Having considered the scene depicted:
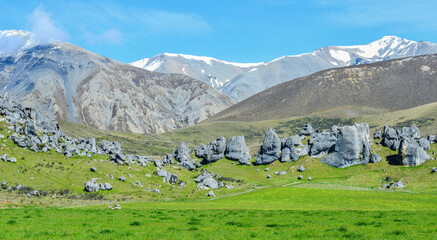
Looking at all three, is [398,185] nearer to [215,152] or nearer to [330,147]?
[330,147]

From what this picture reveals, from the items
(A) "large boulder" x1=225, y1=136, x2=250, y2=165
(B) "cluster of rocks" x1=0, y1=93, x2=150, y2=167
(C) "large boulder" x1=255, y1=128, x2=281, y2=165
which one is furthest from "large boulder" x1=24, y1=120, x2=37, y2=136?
(C) "large boulder" x1=255, y1=128, x2=281, y2=165

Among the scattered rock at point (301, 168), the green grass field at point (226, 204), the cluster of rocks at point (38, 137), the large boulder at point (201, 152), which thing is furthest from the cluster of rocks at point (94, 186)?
the large boulder at point (201, 152)

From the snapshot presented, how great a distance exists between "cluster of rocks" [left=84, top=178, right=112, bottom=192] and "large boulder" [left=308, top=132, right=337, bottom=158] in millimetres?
73066

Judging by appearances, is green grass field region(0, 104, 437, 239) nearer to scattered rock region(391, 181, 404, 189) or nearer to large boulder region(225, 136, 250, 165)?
scattered rock region(391, 181, 404, 189)

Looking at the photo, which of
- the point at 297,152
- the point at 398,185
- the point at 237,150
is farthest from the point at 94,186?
the point at 237,150

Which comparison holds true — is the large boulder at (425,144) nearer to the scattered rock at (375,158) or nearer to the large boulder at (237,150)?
the scattered rock at (375,158)

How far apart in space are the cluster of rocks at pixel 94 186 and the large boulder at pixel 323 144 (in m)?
73.1

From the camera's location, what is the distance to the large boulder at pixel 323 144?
408ft

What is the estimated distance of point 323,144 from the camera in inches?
4921

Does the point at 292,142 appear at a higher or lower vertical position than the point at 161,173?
higher

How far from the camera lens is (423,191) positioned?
82.6 meters

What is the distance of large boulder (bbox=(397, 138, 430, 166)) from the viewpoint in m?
104

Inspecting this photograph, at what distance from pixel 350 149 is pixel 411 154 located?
1834cm

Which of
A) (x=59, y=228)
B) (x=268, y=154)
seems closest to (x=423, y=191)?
(x=268, y=154)
